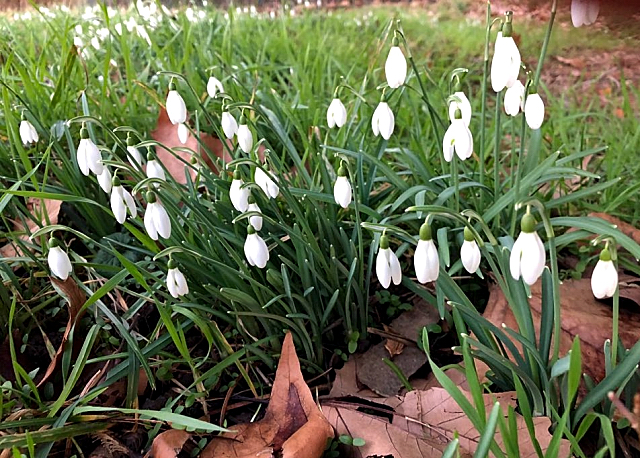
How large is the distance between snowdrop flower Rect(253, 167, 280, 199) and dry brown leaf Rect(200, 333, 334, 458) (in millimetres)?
393

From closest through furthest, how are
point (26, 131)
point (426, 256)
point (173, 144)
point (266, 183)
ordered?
point (426, 256)
point (266, 183)
point (26, 131)
point (173, 144)

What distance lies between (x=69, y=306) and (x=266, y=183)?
0.63 m

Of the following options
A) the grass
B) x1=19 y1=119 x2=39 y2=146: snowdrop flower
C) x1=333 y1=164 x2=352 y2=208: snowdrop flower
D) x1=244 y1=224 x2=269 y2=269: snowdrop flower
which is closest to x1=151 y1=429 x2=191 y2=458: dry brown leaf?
the grass

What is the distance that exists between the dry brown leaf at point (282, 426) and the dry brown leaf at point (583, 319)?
1.77 ft

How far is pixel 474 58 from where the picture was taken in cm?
468

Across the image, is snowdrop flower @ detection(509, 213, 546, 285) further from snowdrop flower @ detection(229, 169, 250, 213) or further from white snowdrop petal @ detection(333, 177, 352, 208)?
snowdrop flower @ detection(229, 169, 250, 213)

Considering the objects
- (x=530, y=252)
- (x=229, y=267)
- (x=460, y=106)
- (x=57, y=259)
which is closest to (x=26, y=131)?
(x=57, y=259)

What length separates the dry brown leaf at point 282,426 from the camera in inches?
49.2

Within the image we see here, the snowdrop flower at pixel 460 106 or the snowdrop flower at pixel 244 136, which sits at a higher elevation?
the snowdrop flower at pixel 460 106

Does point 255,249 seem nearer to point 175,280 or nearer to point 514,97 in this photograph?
point 175,280

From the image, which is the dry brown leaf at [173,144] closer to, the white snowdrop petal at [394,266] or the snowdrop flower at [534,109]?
the white snowdrop petal at [394,266]

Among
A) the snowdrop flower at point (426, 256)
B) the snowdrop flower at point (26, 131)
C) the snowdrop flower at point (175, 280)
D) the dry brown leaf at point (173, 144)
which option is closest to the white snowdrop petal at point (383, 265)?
the snowdrop flower at point (426, 256)

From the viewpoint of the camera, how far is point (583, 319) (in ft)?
4.62

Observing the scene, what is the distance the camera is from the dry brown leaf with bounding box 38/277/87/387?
147 centimetres
